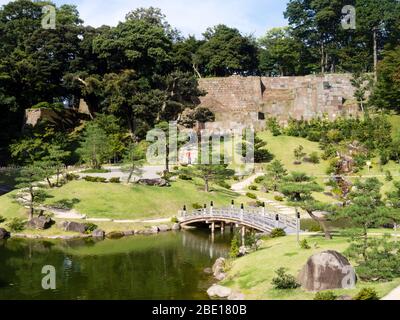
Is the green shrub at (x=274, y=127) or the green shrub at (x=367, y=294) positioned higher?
the green shrub at (x=274, y=127)

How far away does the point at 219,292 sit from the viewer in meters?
24.4

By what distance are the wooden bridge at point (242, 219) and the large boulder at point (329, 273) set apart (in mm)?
9421

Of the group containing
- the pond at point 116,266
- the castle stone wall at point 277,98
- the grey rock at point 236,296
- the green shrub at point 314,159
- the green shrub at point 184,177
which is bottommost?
the pond at point 116,266

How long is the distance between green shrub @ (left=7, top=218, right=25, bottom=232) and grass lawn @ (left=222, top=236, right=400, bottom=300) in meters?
20.4

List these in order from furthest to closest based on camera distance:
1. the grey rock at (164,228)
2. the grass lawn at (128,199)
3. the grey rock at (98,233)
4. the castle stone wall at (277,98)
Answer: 1. the castle stone wall at (277,98)
2. the grass lawn at (128,199)
3. the grey rock at (164,228)
4. the grey rock at (98,233)

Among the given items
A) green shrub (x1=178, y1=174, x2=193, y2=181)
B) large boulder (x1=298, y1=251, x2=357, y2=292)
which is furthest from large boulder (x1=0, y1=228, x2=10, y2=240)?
large boulder (x1=298, y1=251, x2=357, y2=292)

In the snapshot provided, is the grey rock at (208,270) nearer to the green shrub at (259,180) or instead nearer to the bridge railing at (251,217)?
the bridge railing at (251,217)

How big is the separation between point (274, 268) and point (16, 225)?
80.7ft

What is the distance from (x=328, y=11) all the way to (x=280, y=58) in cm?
1129

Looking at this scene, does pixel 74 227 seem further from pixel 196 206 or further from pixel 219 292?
pixel 219 292

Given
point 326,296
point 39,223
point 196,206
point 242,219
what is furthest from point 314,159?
point 326,296

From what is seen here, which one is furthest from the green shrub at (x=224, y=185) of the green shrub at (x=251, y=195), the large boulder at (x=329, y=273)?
the large boulder at (x=329, y=273)

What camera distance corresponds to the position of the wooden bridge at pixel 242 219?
116 ft

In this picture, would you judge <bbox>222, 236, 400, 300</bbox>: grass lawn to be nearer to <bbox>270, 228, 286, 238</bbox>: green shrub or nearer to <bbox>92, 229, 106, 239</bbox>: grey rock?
<bbox>270, 228, 286, 238</bbox>: green shrub
